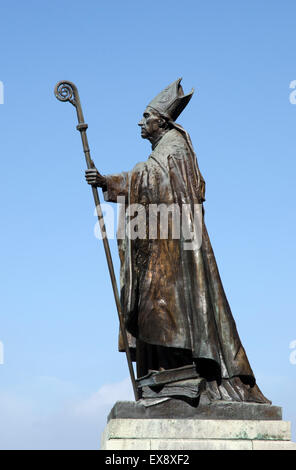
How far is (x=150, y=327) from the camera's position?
1027 centimetres

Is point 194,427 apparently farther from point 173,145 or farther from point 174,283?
point 173,145

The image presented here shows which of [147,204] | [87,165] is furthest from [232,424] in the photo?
[87,165]

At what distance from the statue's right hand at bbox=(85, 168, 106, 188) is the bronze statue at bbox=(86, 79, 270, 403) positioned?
0.01m

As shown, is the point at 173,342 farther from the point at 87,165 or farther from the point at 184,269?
the point at 87,165

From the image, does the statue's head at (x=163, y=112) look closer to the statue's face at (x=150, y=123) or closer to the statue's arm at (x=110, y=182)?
the statue's face at (x=150, y=123)

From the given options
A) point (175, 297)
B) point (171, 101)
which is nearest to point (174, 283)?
point (175, 297)

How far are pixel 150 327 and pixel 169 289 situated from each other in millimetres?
529

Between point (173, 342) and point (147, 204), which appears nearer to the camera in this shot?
point (173, 342)

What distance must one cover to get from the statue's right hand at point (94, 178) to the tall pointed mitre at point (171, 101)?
1.28m

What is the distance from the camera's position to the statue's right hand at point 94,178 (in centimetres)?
1110

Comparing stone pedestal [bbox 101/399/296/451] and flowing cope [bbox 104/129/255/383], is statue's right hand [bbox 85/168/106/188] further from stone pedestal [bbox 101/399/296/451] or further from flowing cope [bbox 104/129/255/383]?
stone pedestal [bbox 101/399/296/451]

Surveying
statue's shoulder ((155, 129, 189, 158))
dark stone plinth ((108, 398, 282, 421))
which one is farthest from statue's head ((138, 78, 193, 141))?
dark stone plinth ((108, 398, 282, 421))

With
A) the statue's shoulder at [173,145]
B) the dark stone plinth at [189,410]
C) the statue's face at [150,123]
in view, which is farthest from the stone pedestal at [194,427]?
the statue's face at [150,123]
